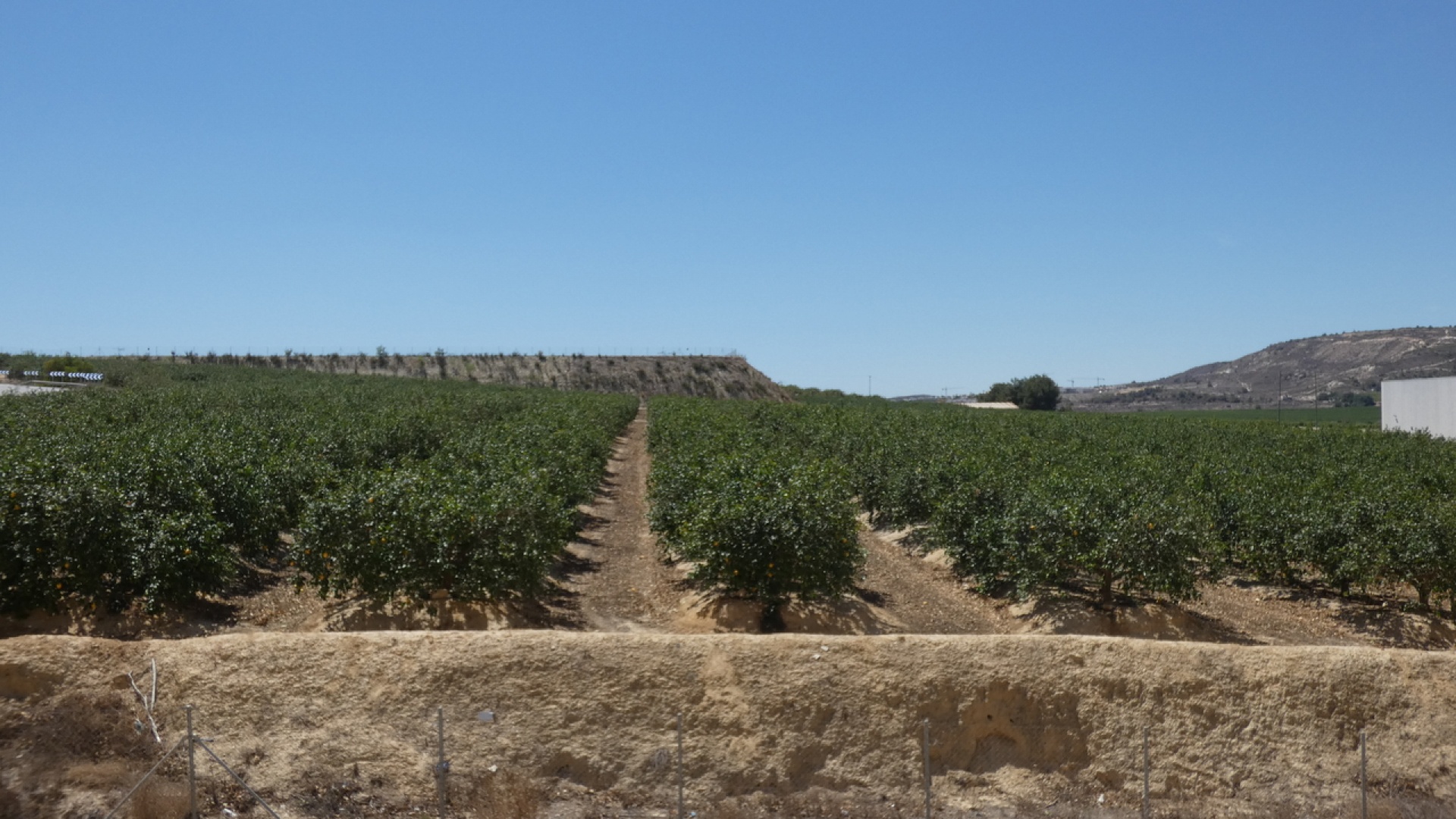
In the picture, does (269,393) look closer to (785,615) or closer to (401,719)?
(785,615)

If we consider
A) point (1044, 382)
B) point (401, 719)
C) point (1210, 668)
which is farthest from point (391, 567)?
point (1044, 382)

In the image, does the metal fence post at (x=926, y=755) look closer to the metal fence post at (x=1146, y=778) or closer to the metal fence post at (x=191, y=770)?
the metal fence post at (x=1146, y=778)

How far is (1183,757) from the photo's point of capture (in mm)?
9641

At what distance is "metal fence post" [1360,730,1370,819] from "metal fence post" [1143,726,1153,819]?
5.83ft

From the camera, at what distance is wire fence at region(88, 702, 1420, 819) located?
8680 millimetres

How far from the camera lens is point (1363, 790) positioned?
8844 millimetres

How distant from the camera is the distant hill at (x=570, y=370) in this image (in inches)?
4168

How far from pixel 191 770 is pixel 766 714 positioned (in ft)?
16.5

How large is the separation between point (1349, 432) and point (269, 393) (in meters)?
45.2

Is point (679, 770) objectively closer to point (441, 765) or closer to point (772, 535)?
point (441, 765)

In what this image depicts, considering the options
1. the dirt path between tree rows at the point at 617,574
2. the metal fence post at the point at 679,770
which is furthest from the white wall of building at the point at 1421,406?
the metal fence post at the point at 679,770

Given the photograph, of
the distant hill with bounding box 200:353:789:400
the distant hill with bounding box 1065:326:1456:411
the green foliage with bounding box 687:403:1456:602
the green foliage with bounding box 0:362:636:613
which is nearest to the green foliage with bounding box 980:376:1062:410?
the distant hill with bounding box 200:353:789:400

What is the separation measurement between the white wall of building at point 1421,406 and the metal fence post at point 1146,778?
4556 cm

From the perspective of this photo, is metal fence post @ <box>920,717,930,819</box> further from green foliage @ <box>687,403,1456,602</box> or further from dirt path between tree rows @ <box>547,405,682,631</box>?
green foliage @ <box>687,403,1456,602</box>
